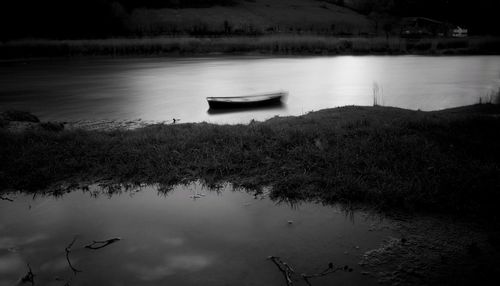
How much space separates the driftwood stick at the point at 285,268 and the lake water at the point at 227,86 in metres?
9.19

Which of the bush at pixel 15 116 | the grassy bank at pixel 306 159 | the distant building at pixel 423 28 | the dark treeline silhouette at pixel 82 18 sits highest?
the dark treeline silhouette at pixel 82 18

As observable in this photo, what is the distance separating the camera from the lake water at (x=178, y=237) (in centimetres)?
458

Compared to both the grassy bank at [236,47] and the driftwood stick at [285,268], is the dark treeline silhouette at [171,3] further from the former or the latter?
→ the driftwood stick at [285,268]

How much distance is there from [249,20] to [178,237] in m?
81.4

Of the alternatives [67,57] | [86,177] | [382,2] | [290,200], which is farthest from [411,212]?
[382,2]

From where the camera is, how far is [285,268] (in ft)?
15.0

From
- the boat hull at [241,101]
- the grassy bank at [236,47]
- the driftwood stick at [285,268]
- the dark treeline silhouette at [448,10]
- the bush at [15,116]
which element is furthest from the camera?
the dark treeline silhouette at [448,10]

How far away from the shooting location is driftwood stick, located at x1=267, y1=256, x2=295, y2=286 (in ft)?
14.2

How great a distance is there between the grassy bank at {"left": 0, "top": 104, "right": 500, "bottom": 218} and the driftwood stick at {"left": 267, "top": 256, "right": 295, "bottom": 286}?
186cm

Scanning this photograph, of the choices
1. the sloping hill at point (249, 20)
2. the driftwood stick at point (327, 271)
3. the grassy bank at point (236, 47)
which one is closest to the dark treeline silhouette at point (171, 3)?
the sloping hill at point (249, 20)

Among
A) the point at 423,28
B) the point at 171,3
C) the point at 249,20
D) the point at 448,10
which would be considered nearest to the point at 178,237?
the point at 249,20

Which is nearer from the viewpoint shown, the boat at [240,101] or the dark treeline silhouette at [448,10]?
the boat at [240,101]

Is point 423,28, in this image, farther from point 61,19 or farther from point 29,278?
point 29,278

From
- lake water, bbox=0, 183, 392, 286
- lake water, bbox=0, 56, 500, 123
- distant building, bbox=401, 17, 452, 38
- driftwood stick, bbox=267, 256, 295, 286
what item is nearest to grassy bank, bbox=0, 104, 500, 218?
lake water, bbox=0, 183, 392, 286
